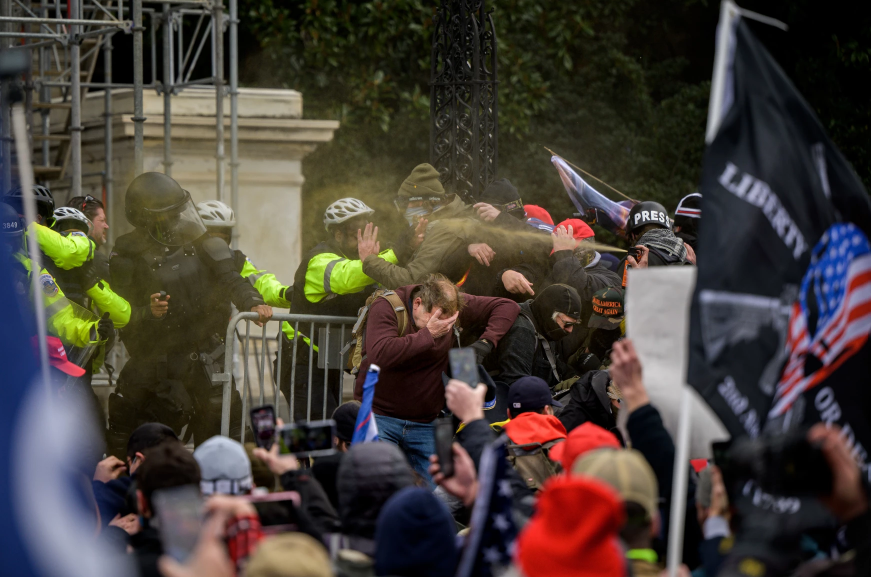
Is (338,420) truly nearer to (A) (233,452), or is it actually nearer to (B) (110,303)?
(A) (233,452)

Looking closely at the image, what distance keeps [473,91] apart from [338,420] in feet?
10.7

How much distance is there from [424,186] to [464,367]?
2.88m

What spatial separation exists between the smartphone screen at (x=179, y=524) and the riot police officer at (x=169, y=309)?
152 inches

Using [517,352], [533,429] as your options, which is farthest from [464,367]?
[517,352]

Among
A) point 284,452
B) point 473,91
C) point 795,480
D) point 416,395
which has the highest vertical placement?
point 473,91

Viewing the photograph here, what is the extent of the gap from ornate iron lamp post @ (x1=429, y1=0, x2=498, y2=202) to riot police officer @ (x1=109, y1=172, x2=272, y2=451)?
1711 millimetres

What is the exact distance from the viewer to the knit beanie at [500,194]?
7.22 meters

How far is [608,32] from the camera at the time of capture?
1667 centimetres

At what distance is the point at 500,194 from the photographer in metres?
7.23

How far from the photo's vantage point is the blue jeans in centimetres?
600

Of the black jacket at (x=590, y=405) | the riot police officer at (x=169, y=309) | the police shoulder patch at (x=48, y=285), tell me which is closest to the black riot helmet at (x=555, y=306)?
the black jacket at (x=590, y=405)

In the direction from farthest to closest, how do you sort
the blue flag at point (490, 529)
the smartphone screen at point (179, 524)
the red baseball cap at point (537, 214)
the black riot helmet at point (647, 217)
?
the red baseball cap at point (537, 214) < the black riot helmet at point (647, 217) < the blue flag at point (490, 529) < the smartphone screen at point (179, 524)

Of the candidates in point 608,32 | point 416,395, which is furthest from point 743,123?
point 608,32

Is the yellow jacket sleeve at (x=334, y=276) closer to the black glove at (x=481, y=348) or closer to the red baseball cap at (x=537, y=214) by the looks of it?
the black glove at (x=481, y=348)
